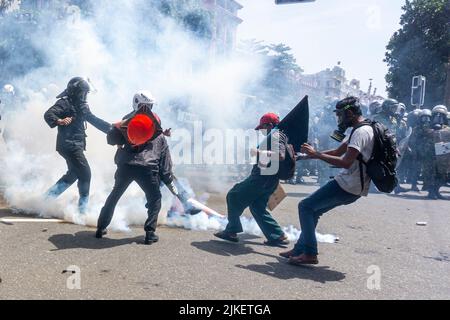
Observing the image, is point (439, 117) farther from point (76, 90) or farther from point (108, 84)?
point (76, 90)

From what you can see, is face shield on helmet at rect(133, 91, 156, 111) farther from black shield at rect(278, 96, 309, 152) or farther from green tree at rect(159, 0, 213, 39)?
green tree at rect(159, 0, 213, 39)

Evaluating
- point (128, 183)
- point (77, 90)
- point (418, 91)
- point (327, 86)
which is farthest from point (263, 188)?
point (327, 86)

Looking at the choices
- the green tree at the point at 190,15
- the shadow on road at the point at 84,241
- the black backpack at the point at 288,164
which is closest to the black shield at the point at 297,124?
the black backpack at the point at 288,164

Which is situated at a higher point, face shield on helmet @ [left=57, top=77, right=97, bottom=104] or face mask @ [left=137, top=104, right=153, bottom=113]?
face shield on helmet @ [left=57, top=77, right=97, bottom=104]

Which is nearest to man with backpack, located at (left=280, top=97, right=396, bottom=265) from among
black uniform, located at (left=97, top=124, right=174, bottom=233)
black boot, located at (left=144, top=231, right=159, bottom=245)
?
black boot, located at (left=144, top=231, right=159, bottom=245)

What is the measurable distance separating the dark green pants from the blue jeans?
2.29 ft

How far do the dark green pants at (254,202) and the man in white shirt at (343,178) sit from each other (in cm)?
66

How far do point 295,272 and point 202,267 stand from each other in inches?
35.9

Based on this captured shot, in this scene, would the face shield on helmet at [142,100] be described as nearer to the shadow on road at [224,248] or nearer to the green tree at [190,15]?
the shadow on road at [224,248]

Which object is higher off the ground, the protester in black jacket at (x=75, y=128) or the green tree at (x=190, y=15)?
the green tree at (x=190, y=15)

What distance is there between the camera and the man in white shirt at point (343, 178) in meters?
4.09

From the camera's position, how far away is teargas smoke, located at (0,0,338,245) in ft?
19.9

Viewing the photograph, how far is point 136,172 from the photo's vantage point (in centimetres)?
468
